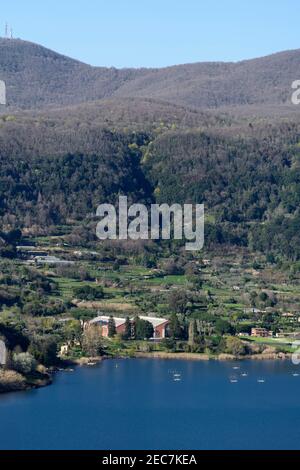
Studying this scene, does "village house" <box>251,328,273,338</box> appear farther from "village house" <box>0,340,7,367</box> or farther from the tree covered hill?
the tree covered hill

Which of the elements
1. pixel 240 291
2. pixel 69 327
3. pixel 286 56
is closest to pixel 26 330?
pixel 69 327

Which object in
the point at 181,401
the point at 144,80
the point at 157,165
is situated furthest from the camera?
the point at 144,80

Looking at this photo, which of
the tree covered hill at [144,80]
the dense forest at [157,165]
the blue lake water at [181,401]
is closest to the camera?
the blue lake water at [181,401]

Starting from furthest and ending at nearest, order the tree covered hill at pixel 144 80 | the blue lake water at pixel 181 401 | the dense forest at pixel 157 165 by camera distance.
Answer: the tree covered hill at pixel 144 80, the dense forest at pixel 157 165, the blue lake water at pixel 181 401

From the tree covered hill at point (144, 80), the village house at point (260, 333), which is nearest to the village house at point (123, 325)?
the village house at point (260, 333)

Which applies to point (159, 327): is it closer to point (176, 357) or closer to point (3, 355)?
point (176, 357)

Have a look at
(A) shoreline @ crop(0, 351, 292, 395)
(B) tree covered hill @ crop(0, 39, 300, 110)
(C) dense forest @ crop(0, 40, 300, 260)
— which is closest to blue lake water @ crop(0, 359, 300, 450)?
(A) shoreline @ crop(0, 351, 292, 395)

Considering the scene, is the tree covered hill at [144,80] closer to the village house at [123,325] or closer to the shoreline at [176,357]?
the village house at [123,325]

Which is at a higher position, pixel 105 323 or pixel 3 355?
pixel 3 355

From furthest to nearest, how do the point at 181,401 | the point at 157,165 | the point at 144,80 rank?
the point at 144,80 → the point at 157,165 → the point at 181,401

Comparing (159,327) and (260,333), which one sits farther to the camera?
(260,333)

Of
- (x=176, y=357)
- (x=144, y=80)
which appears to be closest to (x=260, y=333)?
(x=176, y=357)

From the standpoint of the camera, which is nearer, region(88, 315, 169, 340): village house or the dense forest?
region(88, 315, 169, 340): village house
